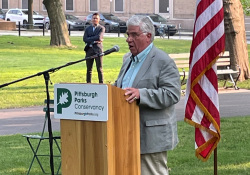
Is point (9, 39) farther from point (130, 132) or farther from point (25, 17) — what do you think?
point (130, 132)

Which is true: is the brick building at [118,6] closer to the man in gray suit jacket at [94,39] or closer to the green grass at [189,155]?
the man in gray suit jacket at [94,39]

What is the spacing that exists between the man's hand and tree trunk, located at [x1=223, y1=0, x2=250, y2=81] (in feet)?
48.4

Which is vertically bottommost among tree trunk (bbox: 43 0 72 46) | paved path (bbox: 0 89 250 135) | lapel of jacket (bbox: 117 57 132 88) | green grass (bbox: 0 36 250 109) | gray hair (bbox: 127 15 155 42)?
green grass (bbox: 0 36 250 109)

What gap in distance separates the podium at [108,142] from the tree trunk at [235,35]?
48.3 ft

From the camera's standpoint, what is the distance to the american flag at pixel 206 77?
734 centimetres

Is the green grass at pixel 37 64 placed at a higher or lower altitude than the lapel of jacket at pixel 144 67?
lower

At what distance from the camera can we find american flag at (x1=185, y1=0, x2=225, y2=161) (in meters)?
7.34

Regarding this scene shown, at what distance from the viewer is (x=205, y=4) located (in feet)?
24.4

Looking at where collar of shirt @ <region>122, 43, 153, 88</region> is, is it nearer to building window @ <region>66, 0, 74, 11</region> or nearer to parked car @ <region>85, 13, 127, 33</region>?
parked car @ <region>85, 13, 127, 33</region>

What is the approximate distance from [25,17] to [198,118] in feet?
180

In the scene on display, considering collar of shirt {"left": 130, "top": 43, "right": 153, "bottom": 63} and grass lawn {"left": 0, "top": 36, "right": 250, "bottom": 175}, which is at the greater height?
collar of shirt {"left": 130, "top": 43, "right": 153, "bottom": 63}

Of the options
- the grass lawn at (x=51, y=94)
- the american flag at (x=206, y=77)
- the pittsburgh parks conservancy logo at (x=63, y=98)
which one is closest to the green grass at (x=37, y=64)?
the grass lawn at (x=51, y=94)

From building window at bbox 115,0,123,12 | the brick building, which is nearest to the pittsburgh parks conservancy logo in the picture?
the brick building

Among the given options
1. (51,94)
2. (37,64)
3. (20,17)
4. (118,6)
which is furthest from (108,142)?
(118,6)
